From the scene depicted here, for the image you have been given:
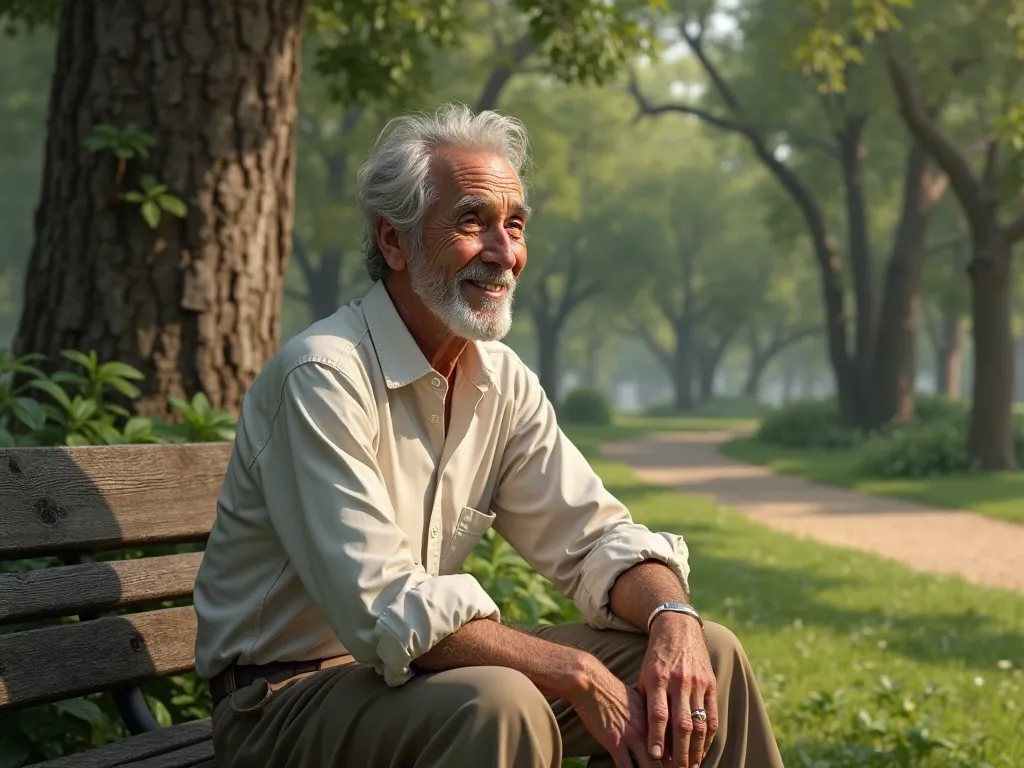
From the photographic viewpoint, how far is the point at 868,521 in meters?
14.3

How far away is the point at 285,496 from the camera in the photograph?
8.95 feet

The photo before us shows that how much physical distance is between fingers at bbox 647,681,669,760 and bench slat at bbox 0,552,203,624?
1400 millimetres

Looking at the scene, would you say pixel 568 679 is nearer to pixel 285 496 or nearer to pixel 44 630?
pixel 285 496

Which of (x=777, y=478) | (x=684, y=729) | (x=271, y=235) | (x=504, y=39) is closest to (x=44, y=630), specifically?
(x=684, y=729)

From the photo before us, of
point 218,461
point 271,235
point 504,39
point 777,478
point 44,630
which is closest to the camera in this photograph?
point 44,630

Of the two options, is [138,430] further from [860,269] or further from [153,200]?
[860,269]

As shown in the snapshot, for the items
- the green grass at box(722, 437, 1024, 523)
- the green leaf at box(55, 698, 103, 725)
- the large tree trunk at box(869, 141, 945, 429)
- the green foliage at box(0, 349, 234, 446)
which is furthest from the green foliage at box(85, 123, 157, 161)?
the large tree trunk at box(869, 141, 945, 429)

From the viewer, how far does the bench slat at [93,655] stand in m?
3.00

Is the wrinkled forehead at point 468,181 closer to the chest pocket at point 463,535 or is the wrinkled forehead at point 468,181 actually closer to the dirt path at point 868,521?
the chest pocket at point 463,535

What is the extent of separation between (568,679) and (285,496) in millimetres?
670

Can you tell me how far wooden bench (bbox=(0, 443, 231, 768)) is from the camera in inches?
119

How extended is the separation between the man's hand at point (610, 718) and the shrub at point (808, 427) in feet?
81.7

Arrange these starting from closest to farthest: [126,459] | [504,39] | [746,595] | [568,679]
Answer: [568,679]
[126,459]
[746,595]
[504,39]

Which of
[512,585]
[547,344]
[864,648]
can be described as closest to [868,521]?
[864,648]
